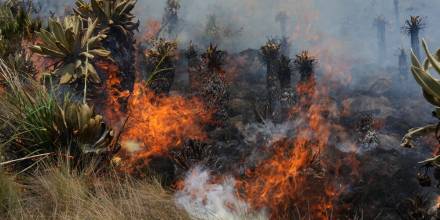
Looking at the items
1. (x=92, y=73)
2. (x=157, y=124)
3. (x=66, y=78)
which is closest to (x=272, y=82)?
(x=157, y=124)

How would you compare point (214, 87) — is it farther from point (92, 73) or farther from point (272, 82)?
point (92, 73)

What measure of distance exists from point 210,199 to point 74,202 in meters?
3.03

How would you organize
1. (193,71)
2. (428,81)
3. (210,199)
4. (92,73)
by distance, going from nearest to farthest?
(428,81) < (210,199) < (92,73) < (193,71)

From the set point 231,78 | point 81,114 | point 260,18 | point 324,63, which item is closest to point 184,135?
point 81,114

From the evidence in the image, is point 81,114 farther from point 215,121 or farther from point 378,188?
point 215,121

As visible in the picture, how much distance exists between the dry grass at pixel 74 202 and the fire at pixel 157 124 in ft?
11.8

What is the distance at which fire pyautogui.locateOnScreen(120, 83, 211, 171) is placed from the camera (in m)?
10.6

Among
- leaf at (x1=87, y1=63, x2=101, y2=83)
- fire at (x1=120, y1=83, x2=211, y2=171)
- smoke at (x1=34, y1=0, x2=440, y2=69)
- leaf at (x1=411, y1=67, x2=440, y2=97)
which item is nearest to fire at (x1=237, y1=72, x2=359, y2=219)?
fire at (x1=120, y1=83, x2=211, y2=171)

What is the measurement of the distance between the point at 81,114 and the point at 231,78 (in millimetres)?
16923

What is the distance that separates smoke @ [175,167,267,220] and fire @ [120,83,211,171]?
1400mm

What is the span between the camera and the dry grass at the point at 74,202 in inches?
176

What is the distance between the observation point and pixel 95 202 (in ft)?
15.7

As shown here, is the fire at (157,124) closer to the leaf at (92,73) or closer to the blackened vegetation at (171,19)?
the leaf at (92,73)

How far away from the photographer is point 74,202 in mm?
4727
